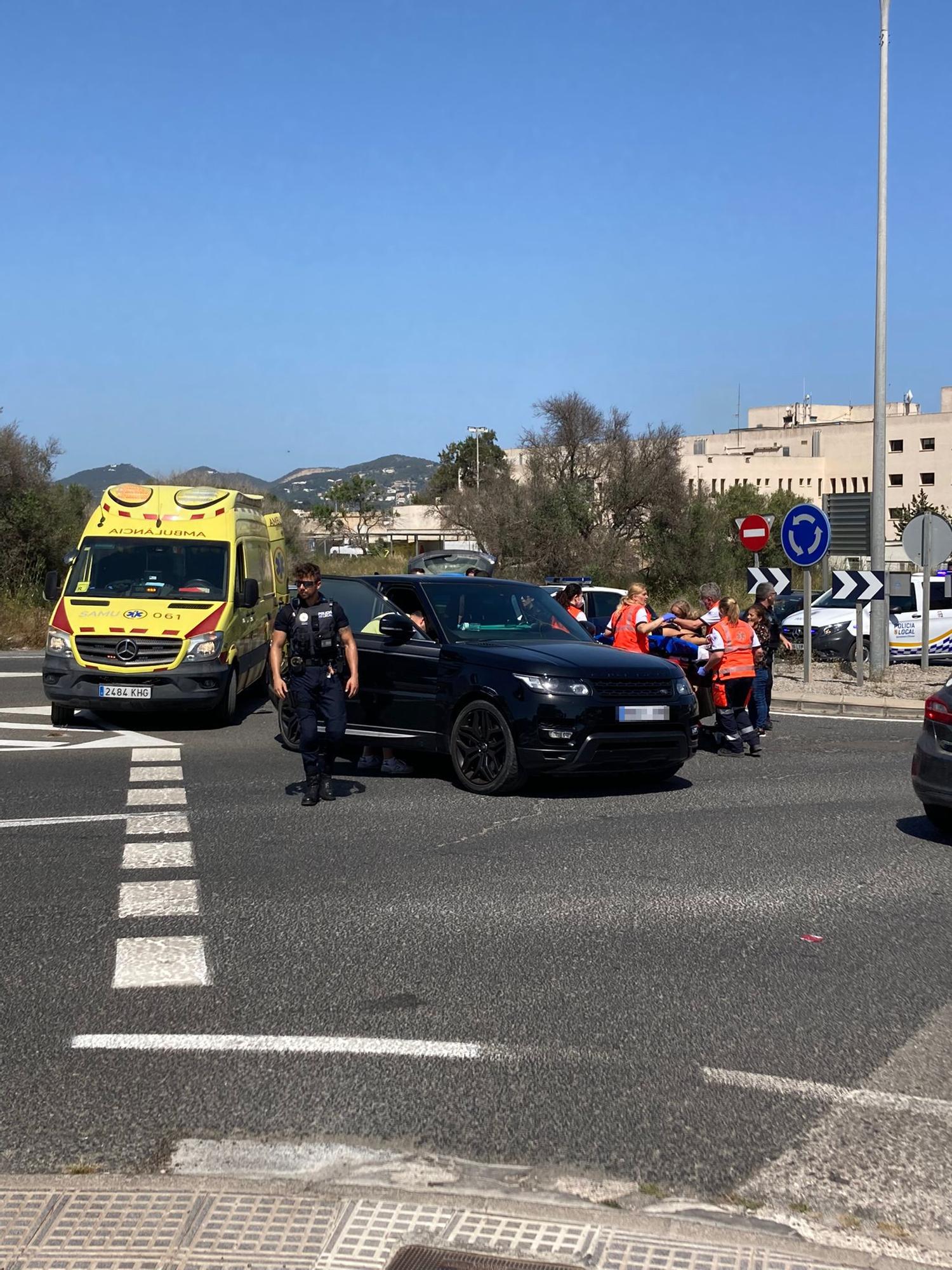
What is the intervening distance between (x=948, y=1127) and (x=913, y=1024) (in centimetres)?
102

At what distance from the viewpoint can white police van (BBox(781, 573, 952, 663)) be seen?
25.6m

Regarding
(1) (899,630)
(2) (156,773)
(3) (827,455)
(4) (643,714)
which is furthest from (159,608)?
(3) (827,455)

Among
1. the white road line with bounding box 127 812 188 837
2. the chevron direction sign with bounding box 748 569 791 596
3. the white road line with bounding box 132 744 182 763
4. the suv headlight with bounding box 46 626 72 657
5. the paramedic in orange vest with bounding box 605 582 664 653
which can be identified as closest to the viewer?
the white road line with bounding box 127 812 188 837

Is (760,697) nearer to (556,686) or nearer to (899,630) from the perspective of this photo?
(556,686)

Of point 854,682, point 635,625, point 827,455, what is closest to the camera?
point 635,625

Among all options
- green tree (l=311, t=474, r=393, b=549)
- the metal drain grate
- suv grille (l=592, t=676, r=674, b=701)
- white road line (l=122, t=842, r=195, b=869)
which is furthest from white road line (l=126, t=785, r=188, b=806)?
green tree (l=311, t=474, r=393, b=549)

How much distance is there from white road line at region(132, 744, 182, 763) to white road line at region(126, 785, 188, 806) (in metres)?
1.56

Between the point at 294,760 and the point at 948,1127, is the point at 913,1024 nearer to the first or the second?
the point at 948,1127

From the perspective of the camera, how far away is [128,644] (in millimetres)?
15000

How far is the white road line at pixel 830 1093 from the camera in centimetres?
470

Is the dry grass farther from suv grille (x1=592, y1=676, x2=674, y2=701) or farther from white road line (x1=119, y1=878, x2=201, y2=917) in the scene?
white road line (x1=119, y1=878, x2=201, y2=917)

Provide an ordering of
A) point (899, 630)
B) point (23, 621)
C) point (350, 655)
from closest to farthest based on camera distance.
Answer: point (350, 655), point (899, 630), point (23, 621)

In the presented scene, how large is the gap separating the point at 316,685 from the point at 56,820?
83.3 inches

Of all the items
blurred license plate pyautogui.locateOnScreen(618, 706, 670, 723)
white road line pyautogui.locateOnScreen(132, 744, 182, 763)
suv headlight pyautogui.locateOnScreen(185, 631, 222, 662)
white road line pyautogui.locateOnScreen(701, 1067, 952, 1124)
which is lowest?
white road line pyautogui.locateOnScreen(701, 1067, 952, 1124)
